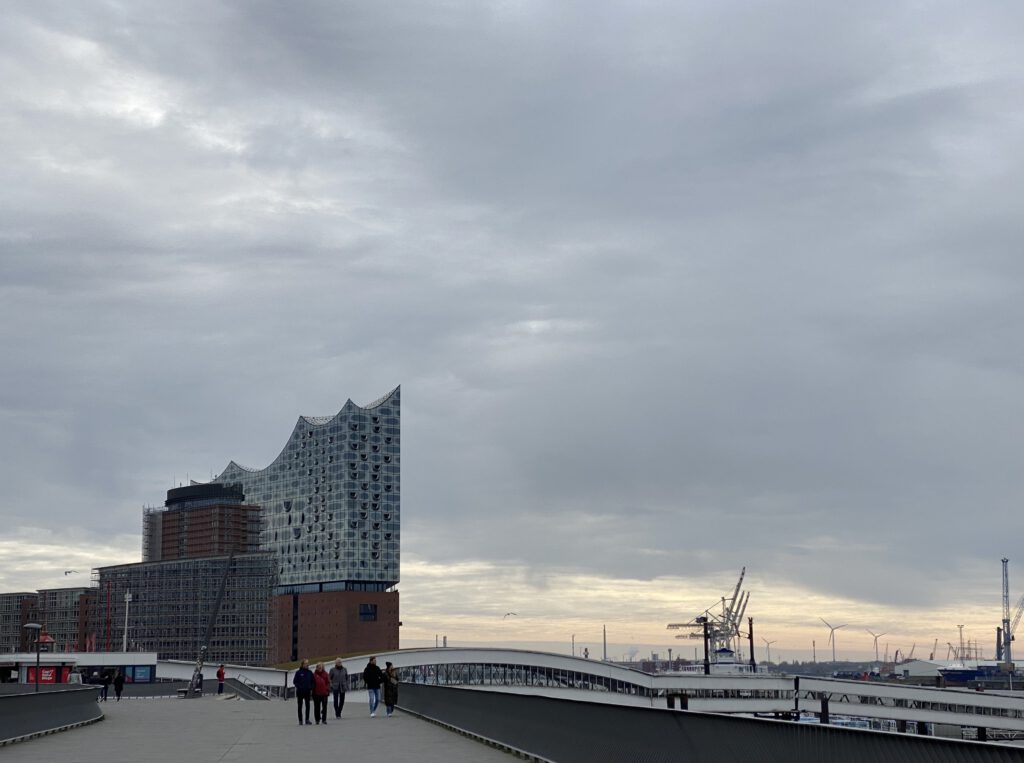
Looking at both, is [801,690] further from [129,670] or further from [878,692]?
[129,670]

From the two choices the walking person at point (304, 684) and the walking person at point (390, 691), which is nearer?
the walking person at point (304, 684)

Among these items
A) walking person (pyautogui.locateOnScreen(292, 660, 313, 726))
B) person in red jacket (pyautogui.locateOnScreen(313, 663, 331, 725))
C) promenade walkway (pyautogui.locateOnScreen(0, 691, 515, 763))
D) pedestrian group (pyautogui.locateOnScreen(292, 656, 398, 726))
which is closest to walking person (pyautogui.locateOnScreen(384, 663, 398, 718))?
pedestrian group (pyautogui.locateOnScreen(292, 656, 398, 726))

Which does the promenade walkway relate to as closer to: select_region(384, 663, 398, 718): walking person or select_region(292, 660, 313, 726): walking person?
select_region(292, 660, 313, 726): walking person

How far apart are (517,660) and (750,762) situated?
188 meters

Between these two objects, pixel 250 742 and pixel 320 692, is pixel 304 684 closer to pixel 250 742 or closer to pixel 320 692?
pixel 320 692

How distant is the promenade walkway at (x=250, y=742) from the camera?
77.5 ft

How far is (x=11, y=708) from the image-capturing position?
29.4 meters

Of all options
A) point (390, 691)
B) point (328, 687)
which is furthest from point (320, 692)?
point (390, 691)

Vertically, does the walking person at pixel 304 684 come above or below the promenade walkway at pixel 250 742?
above

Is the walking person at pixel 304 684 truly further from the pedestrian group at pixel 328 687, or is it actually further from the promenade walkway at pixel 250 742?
the promenade walkway at pixel 250 742

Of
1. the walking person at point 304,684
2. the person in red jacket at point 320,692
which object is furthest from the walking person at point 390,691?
the walking person at point 304,684

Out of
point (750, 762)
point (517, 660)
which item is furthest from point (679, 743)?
point (517, 660)

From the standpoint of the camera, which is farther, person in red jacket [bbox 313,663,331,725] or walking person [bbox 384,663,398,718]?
walking person [bbox 384,663,398,718]

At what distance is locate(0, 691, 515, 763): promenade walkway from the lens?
77.5 ft
